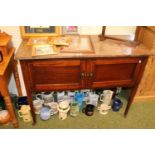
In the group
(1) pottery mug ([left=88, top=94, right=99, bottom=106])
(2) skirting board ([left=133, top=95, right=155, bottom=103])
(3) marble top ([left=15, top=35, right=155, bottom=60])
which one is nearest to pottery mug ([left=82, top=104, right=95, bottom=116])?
(1) pottery mug ([left=88, top=94, right=99, bottom=106])

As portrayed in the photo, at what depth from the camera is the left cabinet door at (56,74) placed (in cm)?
138

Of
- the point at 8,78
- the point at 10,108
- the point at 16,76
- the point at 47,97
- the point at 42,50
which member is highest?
the point at 42,50

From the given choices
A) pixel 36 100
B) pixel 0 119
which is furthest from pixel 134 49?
pixel 0 119

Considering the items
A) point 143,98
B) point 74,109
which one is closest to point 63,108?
point 74,109

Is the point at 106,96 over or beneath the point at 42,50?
beneath

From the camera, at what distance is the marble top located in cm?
134

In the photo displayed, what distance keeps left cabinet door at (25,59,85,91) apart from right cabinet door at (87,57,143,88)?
9 cm

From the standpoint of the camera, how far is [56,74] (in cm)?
146

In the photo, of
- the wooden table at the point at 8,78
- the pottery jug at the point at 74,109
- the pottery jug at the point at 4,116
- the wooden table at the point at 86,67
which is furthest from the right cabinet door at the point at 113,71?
the pottery jug at the point at 4,116

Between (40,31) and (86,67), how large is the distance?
0.61 meters

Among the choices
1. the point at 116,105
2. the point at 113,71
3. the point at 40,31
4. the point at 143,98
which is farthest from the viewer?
the point at 143,98

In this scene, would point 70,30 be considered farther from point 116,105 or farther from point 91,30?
point 116,105

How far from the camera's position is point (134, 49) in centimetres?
148

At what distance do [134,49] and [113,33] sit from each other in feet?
1.33
